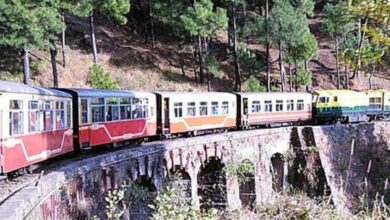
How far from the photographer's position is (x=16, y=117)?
11.7 metres

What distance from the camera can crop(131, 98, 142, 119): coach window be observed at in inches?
819

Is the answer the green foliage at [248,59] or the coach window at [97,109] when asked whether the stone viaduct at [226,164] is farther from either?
the green foliage at [248,59]

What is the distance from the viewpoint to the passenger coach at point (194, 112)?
23.6 metres

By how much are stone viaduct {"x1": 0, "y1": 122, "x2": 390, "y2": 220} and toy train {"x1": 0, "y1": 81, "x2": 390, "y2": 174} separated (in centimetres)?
77

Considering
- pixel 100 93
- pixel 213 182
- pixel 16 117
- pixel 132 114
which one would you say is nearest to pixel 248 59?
pixel 213 182

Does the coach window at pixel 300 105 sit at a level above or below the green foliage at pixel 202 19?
below

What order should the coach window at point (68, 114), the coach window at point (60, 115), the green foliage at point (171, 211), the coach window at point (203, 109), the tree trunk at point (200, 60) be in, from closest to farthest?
1. the green foliage at point (171, 211)
2. the coach window at point (60, 115)
3. the coach window at point (68, 114)
4. the coach window at point (203, 109)
5. the tree trunk at point (200, 60)

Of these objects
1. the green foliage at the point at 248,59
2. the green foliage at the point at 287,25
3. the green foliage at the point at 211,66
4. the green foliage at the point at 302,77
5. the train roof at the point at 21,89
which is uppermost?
the green foliage at the point at 287,25

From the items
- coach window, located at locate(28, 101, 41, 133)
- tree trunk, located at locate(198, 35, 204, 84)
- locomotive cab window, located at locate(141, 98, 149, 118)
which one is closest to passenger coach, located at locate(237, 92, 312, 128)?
locomotive cab window, located at locate(141, 98, 149, 118)

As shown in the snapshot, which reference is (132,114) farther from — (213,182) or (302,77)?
(302,77)

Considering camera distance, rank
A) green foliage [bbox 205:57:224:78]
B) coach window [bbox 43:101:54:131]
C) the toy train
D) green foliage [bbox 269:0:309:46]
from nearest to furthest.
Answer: the toy train
coach window [bbox 43:101:54:131]
green foliage [bbox 269:0:309:46]
green foliage [bbox 205:57:224:78]

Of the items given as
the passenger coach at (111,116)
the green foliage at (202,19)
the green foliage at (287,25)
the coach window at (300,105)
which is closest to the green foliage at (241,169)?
the passenger coach at (111,116)

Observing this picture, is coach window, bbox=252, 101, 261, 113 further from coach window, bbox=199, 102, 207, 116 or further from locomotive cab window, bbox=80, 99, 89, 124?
locomotive cab window, bbox=80, 99, 89, 124

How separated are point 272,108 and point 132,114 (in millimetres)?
11250
